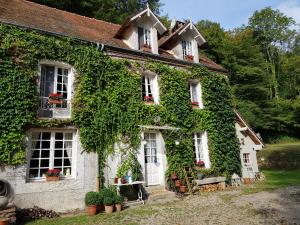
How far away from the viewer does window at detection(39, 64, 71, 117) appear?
10672mm

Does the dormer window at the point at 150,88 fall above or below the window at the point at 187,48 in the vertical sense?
below

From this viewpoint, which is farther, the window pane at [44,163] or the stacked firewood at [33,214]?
the window pane at [44,163]

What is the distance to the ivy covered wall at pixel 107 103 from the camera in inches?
386

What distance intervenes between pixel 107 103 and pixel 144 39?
4.76 m

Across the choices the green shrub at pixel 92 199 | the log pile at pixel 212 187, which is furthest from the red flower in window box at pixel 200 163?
the green shrub at pixel 92 199

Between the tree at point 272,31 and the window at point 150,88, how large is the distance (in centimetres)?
3540

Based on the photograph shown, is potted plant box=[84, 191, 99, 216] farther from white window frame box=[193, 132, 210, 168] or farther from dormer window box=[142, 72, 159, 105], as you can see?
white window frame box=[193, 132, 210, 168]

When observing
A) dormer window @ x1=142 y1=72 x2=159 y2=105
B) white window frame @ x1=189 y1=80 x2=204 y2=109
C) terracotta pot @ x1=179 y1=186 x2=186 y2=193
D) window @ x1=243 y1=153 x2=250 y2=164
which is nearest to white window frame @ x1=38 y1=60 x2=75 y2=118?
dormer window @ x1=142 y1=72 x2=159 y2=105

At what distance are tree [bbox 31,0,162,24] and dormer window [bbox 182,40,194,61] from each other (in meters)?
8.06

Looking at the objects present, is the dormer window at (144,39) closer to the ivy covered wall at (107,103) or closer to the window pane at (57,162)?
the ivy covered wall at (107,103)

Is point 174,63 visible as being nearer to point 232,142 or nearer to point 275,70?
point 232,142

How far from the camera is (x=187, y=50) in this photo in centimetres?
1638

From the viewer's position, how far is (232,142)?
16.4 m

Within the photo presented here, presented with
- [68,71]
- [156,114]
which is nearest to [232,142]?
[156,114]
